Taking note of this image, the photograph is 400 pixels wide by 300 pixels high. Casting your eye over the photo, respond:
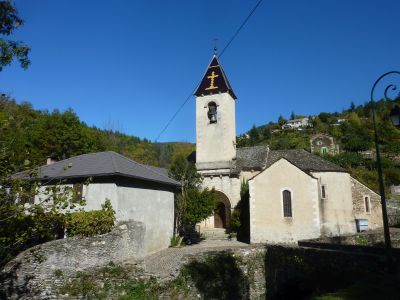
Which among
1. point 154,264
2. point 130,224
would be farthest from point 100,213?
point 154,264

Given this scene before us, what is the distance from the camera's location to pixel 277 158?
2784cm

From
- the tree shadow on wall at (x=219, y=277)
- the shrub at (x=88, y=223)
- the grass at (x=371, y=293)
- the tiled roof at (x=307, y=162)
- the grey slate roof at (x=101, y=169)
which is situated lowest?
the tree shadow on wall at (x=219, y=277)

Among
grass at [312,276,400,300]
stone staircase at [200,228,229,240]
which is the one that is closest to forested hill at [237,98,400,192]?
stone staircase at [200,228,229,240]

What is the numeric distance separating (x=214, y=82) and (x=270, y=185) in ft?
39.8

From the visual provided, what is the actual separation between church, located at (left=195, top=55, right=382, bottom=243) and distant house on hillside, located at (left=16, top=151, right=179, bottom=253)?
6731 millimetres

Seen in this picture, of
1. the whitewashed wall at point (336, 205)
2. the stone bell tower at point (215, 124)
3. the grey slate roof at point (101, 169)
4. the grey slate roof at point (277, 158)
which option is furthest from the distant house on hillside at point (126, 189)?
the whitewashed wall at point (336, 205)

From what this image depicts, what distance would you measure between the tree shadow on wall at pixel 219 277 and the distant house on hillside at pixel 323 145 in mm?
67353

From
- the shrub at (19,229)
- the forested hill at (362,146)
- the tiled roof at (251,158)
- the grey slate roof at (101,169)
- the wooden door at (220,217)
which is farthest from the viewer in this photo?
the forested hill at (362,146)

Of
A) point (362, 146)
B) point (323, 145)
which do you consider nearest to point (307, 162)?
point (362, 146)

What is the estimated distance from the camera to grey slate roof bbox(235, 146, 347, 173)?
26.2 m

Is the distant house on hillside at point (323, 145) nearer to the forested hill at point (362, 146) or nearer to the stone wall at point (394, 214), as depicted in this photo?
the forested hill at point (362, 146)

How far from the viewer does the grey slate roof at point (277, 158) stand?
85.9 ft

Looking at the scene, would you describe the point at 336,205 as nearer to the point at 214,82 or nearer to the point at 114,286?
the point at 214,82

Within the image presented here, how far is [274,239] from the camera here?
915 inches
